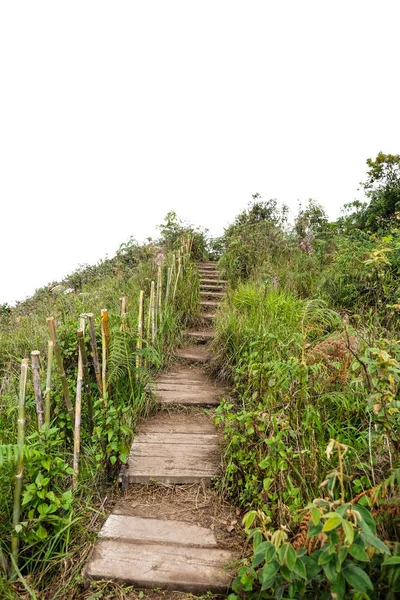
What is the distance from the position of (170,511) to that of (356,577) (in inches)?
66.0

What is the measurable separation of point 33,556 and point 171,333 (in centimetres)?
327

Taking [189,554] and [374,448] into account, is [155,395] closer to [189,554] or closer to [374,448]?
[189,554]

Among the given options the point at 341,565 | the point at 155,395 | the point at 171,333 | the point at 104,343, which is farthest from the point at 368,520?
the point at 171,333

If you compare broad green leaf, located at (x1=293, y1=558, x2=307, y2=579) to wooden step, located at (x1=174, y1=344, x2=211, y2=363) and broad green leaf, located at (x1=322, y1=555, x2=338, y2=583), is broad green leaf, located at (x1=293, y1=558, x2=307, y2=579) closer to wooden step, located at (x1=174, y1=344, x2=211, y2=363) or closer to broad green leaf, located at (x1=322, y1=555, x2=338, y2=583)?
broad green leaf, located at (x1=322, y1=555, x2=338, y2=583)

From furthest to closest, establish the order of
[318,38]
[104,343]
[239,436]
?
[318,38]
[104,343]
[239,436]

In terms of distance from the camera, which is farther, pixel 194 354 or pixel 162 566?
pixel 194 354

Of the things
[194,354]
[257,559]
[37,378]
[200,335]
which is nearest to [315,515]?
[257,559]

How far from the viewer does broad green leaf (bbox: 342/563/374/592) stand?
1.21 meters

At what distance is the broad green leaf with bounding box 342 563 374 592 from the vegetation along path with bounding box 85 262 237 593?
1036 millimetres

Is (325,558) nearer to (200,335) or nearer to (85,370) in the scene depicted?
(85,370)

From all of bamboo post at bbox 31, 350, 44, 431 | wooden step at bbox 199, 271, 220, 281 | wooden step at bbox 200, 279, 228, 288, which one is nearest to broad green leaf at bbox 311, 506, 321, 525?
bamboo post at bbox 31, 350, 44, 431

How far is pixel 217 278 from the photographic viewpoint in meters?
8.75

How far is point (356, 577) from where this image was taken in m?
1.24

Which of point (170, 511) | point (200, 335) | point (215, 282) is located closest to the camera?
point (170, 511)
